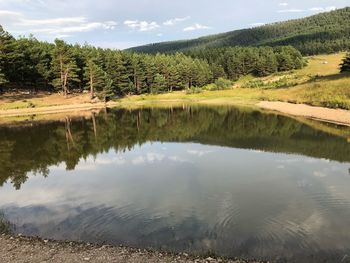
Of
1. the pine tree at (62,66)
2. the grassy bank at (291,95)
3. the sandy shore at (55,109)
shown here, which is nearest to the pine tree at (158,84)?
the grassy bank at (291,95)

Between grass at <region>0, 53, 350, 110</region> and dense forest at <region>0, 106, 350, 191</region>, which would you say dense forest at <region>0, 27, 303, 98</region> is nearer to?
grass at <region>0, 53, 350, 110</region>

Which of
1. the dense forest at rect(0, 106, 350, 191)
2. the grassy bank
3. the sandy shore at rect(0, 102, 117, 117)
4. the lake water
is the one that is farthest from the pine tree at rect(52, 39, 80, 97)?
the lake water

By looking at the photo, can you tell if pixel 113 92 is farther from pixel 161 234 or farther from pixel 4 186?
pixel 161 234

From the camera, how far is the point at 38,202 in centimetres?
2445

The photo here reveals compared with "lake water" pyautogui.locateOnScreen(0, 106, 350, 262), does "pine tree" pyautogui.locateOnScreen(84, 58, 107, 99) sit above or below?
above

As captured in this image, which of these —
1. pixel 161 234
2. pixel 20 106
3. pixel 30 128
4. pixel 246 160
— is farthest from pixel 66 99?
pixel 161 234

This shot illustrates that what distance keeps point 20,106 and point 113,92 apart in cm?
3375

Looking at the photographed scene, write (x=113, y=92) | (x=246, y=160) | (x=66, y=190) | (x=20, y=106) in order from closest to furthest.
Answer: (x=66, y=190) < (x=246, y=160) < (x=20, y=106) < (x=113, y=92)

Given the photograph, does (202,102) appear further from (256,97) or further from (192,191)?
(192,191)

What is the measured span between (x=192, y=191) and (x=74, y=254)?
11.4 m

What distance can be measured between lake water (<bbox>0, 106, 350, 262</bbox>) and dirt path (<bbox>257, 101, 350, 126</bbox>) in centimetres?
708

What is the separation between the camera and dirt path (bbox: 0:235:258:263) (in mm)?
14797

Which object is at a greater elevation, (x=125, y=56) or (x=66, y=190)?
(x=125, y=56)

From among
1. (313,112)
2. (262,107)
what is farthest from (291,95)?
(313,112)
